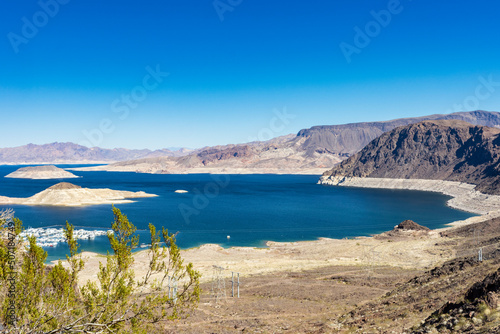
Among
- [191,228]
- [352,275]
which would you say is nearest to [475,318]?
[352,275]

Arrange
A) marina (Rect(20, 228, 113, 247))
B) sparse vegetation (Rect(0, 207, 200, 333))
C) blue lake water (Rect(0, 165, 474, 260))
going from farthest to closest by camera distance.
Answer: blue lake water (Rect(0, 165, 474, 260)), marina (Rect(20, 228, 113, 247)), sparse vegetation (Rect(0, 207, 200, 333))

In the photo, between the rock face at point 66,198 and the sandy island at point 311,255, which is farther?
the rock face at point 66,198

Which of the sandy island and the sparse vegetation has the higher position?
the sparse vegetation

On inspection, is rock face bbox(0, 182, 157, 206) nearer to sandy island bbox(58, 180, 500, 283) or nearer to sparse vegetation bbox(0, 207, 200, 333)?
sandy island bbox(58, 180, 500, 283)

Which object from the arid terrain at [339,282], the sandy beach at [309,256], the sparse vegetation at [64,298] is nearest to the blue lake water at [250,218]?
the sandy beach at [309,256]

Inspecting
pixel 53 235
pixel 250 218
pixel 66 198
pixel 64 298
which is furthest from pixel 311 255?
pixel 66 198

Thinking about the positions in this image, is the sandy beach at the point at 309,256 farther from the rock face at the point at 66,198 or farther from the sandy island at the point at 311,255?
the rock face at the point at 66,198

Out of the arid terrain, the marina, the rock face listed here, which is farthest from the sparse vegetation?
the rock face

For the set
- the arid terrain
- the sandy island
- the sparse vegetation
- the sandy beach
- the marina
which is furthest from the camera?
the marina

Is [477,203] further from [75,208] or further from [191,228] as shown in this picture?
[75,208]
